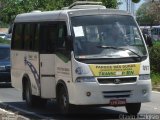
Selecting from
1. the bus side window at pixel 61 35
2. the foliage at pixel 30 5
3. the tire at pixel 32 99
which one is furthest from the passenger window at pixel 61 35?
the foliage at pixel 30 5

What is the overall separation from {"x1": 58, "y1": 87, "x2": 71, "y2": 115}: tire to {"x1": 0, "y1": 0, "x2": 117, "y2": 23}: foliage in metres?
23.7

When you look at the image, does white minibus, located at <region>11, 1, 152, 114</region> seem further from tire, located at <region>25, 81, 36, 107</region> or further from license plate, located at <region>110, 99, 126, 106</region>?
tire, located at <region>25, 81, 36, 107</region>

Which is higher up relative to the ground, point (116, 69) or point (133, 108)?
point (116, 69)

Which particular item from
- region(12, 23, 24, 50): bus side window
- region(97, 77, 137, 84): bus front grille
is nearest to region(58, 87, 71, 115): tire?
region(97, 77, 137, 84): bus front grille

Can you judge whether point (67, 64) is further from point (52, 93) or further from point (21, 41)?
point (21, 41)

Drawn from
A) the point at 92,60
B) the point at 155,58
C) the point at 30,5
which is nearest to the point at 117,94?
the point at 92,60

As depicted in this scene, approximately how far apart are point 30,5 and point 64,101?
26025 mm

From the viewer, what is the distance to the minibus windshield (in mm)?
12961

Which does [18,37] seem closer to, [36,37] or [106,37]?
[36,37]

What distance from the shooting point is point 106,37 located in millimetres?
13266

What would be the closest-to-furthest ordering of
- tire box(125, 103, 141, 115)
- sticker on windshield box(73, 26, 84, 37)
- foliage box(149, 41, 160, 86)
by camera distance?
sticker on windshield box(73, 26, 84, 37) → tire box(125, 103, 141, 115) → foliage box(149, 41, 160, 86)

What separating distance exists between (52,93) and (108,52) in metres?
2.08

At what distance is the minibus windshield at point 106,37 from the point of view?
12961mm

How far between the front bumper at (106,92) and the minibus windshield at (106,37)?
68 centimetres
